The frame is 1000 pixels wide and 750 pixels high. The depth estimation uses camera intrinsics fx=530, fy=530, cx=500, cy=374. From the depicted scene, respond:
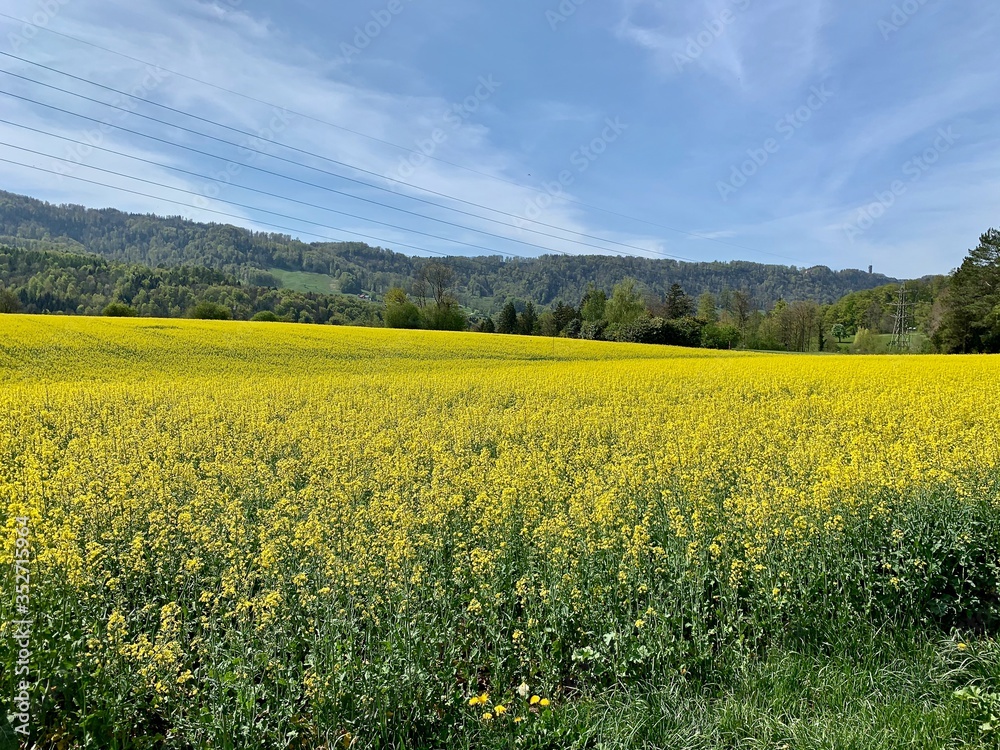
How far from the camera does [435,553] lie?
4.96 metres

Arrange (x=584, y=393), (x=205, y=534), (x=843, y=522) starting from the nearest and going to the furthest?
(x=205, y=534), (x=843, y=522), (x=584, y=393)

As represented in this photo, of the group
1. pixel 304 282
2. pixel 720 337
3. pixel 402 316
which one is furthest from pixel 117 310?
pixel 304 282

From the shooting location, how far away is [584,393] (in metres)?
16.0

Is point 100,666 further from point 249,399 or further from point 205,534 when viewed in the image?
point 249,399

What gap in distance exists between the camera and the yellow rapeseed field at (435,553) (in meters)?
3.41

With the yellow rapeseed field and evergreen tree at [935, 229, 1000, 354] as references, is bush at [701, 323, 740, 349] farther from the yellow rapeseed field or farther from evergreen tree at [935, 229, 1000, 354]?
the yellow rapeseed field

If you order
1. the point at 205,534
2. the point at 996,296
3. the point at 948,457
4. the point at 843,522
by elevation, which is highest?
the point at 996,296

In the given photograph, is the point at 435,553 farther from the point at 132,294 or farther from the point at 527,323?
the point at 132,294

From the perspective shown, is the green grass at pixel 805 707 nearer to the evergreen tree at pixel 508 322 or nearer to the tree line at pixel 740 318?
the tree line at pixel 740 318

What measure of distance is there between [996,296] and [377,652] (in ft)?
215

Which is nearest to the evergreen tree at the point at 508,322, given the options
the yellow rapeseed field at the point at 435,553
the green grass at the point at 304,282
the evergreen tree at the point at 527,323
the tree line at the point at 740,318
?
the tree line at the point at 740,318

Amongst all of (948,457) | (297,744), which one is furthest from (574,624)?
(948,457)

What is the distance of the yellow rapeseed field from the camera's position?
3.41 m

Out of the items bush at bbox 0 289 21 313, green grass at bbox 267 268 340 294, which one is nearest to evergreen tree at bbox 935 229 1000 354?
bush at bbox 0 289 21 313
